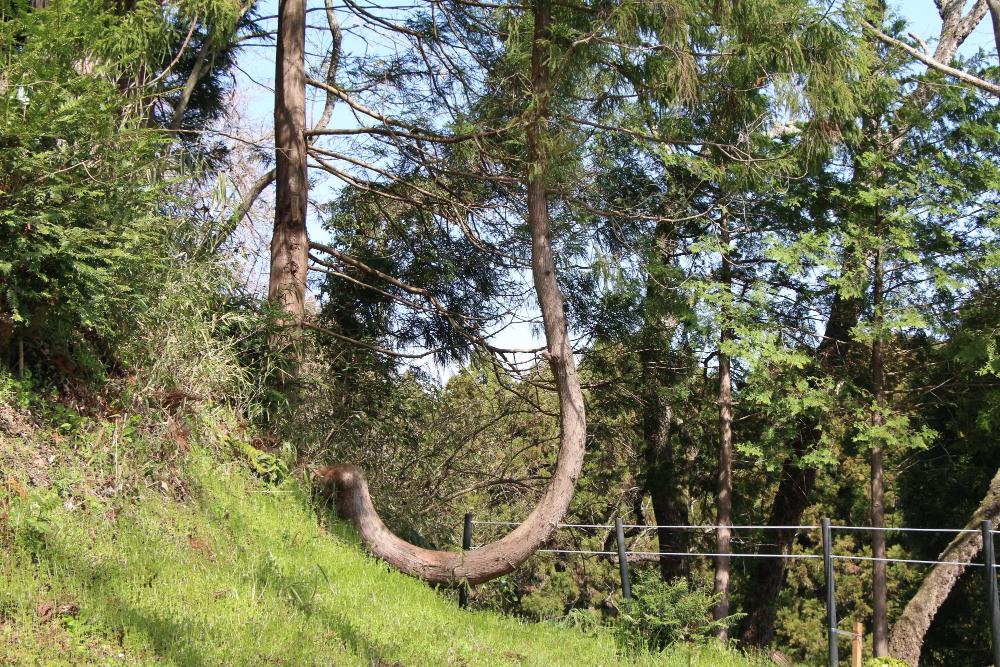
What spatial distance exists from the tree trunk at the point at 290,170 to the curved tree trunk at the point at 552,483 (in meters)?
2.05

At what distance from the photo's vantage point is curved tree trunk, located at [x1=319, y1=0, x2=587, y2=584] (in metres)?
8.35

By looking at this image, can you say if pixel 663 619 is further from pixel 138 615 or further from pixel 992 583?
pixel 138 615

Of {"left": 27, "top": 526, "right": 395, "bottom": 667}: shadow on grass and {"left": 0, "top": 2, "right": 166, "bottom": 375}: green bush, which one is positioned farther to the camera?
{"left": 0, "top": 2, "right": 166, "bottom": 375}: green bush

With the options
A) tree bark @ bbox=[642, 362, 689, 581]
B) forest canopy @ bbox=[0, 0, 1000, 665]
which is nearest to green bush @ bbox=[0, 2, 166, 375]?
forest canopy @ bbox=[0, 0, 1000, 665]

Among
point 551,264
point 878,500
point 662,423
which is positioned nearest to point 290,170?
point 551,264

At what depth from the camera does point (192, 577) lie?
5.54 metres

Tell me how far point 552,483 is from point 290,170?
4086 mm

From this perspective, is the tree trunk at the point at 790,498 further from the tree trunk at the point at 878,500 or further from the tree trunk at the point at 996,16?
the tree trunk at the point at 996,16

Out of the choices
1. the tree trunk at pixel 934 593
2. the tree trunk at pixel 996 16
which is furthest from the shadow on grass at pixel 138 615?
the tree trunk at pixel 996 16

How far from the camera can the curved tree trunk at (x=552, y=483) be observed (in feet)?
27.4

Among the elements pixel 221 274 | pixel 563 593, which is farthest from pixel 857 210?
pixel 563 593

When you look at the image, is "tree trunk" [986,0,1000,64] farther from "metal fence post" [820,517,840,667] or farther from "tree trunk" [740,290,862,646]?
"metal fence post" [820,517,840,667]

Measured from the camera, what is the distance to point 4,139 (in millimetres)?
5676

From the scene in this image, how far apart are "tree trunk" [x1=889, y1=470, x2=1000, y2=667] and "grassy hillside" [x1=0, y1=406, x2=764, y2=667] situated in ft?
17.9
